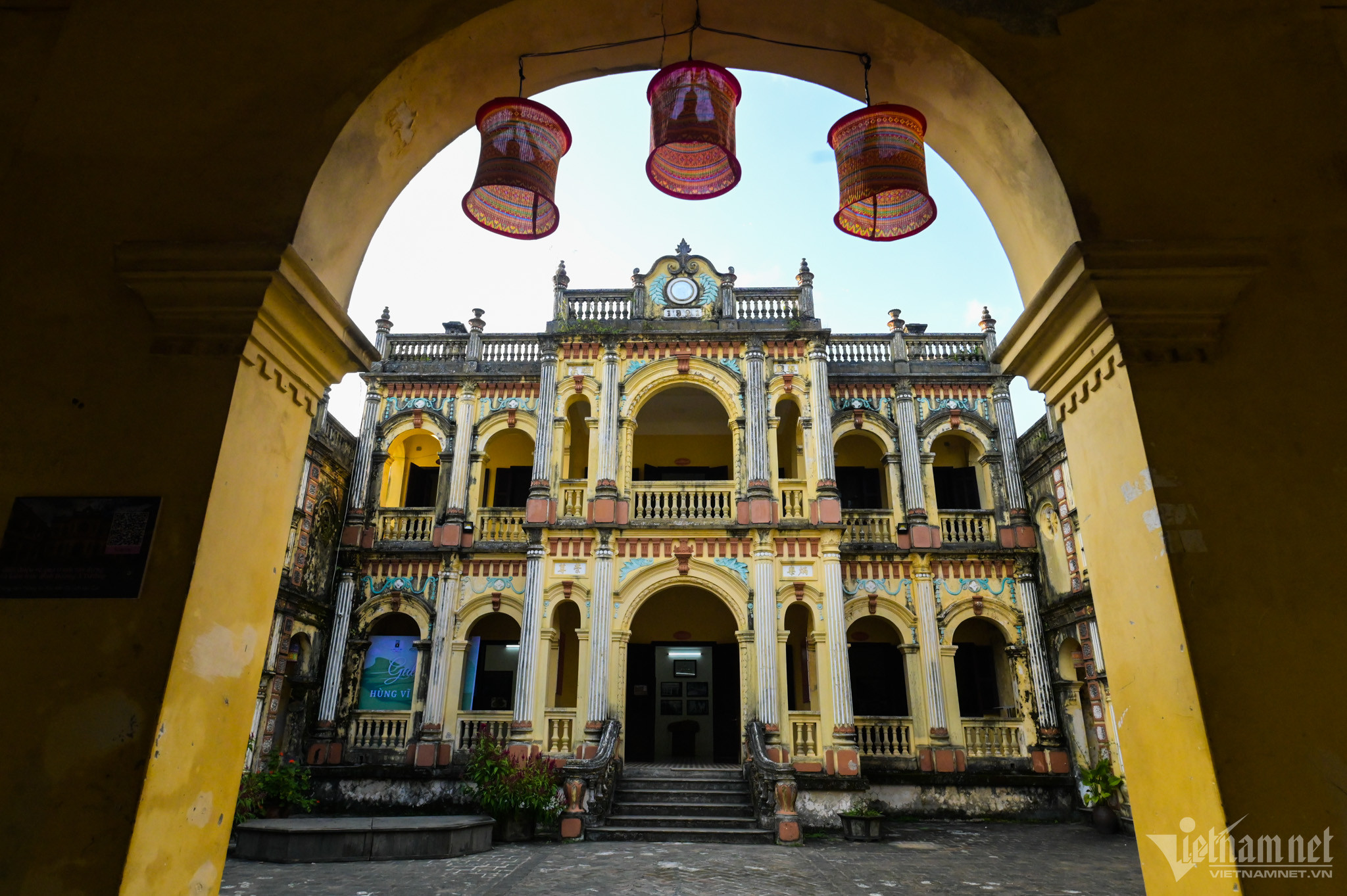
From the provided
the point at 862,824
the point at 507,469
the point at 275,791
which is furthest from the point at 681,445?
the point at 275,791

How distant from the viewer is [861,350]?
652 inches

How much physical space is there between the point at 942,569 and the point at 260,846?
1196 centimetres

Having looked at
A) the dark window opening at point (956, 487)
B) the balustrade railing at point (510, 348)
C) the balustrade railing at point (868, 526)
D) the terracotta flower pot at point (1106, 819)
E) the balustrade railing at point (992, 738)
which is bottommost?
the terracotta flower pot at point (1106, 819)

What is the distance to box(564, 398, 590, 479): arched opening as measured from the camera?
1592 centimetres

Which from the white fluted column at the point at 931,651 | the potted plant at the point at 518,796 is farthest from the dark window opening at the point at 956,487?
the potted plant at the point at 518,796

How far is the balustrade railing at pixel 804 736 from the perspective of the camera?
12.0 metres

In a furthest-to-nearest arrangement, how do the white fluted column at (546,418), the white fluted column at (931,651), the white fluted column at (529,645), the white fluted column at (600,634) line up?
the white fluted column at (546,418) < the white fluted column at (931,651) < the white fluted column at (529,645) < the white fluted column at (600,634)

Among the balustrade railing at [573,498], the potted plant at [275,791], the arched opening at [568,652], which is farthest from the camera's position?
the arched opening at [568,652]

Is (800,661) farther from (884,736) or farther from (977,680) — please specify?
(977,680)

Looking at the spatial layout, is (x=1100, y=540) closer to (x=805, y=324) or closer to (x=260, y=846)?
(x=260, y=846)

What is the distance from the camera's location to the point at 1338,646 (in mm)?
2109

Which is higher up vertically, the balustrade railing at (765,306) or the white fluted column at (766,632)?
the balustrade railing at (765,306)

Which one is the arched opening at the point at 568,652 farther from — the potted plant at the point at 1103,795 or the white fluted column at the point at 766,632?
the potted plant at the point at 1103,795

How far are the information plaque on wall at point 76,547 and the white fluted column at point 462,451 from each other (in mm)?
12865
